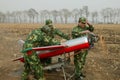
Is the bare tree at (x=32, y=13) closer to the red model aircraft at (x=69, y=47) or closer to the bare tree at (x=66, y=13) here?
the bare tree at (x=66, y=13)

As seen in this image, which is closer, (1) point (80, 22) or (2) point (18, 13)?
(1) point (80, 22)

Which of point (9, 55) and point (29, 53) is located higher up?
point (29, 53)

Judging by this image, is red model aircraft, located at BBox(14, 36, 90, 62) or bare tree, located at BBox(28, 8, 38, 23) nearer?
red model aircraft, located at BBox(14, 36, 90, 62)

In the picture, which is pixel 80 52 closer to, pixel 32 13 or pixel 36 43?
pixel 36 43

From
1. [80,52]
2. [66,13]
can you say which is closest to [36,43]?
[80,52]

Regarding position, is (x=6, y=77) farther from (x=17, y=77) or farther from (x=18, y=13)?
(x=18, y=13)

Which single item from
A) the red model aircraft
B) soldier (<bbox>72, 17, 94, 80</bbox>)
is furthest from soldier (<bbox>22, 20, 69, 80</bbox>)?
soldier (<bbox>72, 17, 94, 80</bbox>)

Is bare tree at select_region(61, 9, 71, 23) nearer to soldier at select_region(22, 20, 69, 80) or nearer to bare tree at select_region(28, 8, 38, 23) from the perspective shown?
bare tree at select_region(28, 8, 38, 23)

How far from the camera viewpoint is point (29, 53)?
24.7 ft

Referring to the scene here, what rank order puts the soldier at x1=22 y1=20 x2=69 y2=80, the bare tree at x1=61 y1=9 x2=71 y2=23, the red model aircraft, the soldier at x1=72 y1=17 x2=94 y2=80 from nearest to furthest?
the soldier at x1=22 y1=20 x2=69 y2=80 < the red model aircraft < the soldier at x1=72 y1=17 x2=94 y2=80 < the bare tree at x1=61 y1=9 x2=71 y2=23

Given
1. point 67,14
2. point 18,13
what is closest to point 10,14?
point 18,13

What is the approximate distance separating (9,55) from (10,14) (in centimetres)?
14598

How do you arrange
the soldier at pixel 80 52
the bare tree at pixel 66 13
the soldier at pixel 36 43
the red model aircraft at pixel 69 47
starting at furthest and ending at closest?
the bare tree at pixel 66 13
the soldier at pixel 80 52
the red model aircraft at pixel 69 47
the soldier at pixel 36 43

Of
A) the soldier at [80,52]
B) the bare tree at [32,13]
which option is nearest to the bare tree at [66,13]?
the bare tree at [32,13]
